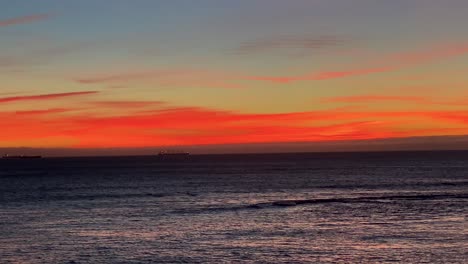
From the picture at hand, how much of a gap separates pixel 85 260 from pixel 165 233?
40.9 ft

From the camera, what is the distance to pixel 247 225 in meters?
58.3

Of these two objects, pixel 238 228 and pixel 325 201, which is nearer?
pixel 238 228

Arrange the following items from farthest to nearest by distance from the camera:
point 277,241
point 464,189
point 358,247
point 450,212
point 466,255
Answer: point 464,189 → point 450,212 → point 277,241 → point 358,247 → point 466,255

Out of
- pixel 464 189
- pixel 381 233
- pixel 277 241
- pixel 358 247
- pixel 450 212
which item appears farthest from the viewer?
pixel 464 189

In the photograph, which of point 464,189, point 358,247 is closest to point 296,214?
point 358,247

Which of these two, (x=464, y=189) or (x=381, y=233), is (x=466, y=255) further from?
(x=464, y=189)

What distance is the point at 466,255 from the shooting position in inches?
1613

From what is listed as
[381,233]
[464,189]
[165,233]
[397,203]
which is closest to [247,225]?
[165,233]

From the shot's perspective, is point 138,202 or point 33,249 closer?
point 33,249

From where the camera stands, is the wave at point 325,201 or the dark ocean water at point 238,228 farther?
the wave at point 325,201

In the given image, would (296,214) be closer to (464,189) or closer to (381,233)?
(381,233)

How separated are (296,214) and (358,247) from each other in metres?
22.1

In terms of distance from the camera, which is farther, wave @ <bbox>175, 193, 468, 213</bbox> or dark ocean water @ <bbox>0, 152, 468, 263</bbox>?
wave @ <bbox>175, 193, 468, 213</bbox>

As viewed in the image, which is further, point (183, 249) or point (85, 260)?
point (183, 249)
